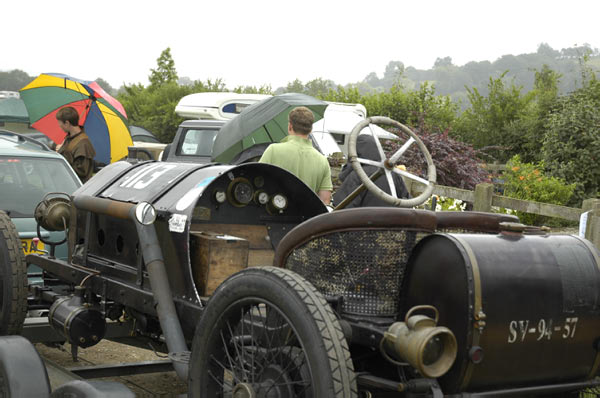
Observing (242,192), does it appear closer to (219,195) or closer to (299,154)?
(219,195)

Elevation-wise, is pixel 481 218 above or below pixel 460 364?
above

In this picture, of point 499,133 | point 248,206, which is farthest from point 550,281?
point 499,133

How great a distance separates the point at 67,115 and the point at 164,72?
34890 millimetres

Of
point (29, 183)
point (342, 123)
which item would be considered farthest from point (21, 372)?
point (342, 123)

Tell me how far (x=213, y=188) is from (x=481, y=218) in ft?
5.39

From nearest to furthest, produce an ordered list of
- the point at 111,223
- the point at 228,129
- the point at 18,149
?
the point at 111,223, the point at 18,149, the point at 228,129

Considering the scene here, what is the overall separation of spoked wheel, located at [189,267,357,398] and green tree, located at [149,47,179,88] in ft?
129

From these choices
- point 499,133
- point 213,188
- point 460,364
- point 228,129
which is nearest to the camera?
point 460,364

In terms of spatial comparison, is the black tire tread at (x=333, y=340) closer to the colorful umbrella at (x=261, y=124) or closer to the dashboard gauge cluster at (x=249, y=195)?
the dashboard gauge cluster at (x=249, y=195)

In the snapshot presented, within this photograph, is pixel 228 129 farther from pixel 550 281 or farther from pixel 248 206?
pixel 550 281

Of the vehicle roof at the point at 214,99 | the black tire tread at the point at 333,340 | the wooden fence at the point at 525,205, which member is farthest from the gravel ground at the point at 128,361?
the vehicle roof at the point at 214,99

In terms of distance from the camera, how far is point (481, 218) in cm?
352

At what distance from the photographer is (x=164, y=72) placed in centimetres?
4184

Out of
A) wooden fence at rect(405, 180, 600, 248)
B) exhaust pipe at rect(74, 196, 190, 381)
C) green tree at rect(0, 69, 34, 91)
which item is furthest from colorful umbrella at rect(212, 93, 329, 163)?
green tree at rect(0, 69, 34, 91)
